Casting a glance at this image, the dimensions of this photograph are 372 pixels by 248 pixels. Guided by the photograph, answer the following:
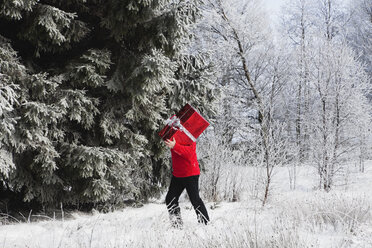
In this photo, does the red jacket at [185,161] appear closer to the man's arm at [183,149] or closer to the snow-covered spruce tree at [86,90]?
the man's arm at [183,149]

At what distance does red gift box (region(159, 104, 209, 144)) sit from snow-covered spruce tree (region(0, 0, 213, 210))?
3.38ft

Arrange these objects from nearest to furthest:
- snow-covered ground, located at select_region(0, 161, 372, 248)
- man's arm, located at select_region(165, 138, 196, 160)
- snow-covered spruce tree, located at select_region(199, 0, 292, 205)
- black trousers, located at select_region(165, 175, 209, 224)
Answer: snow-covered ground, located at select_region(0, 161, 372, 248) → man's arm, located at select_region(165, 138, 196, 160) → black trousers, located at select_region(165, 175, 209, 224) → snow-covered spruce tree, located at select_region(199, 0, 292, 205)

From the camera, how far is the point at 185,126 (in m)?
3.38

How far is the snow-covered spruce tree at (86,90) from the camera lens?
3797 millimetres

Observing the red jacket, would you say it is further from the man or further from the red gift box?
the red gift box

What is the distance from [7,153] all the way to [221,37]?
10.2 m

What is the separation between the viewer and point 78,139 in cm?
464

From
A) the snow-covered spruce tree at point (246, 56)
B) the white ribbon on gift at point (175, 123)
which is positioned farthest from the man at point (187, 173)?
the snow-covered spruce tree at point (246, 56)

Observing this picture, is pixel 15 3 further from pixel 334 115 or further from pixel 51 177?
pixel 334 115

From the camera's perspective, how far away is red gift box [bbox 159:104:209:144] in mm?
3307

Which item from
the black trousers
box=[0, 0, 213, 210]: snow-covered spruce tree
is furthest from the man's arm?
box=[0, 0, 213, 210]: snow-covered spruce tree

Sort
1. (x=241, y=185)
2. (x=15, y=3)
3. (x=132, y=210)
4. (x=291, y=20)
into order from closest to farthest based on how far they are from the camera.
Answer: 1. (x=15, y=3)
2. (x=132, y=210)
3. (x=241, y=185)
4. (x=291, y=20)

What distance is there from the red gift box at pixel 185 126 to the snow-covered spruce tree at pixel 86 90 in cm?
103

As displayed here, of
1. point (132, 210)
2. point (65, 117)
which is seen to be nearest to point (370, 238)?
point (132, 210)
